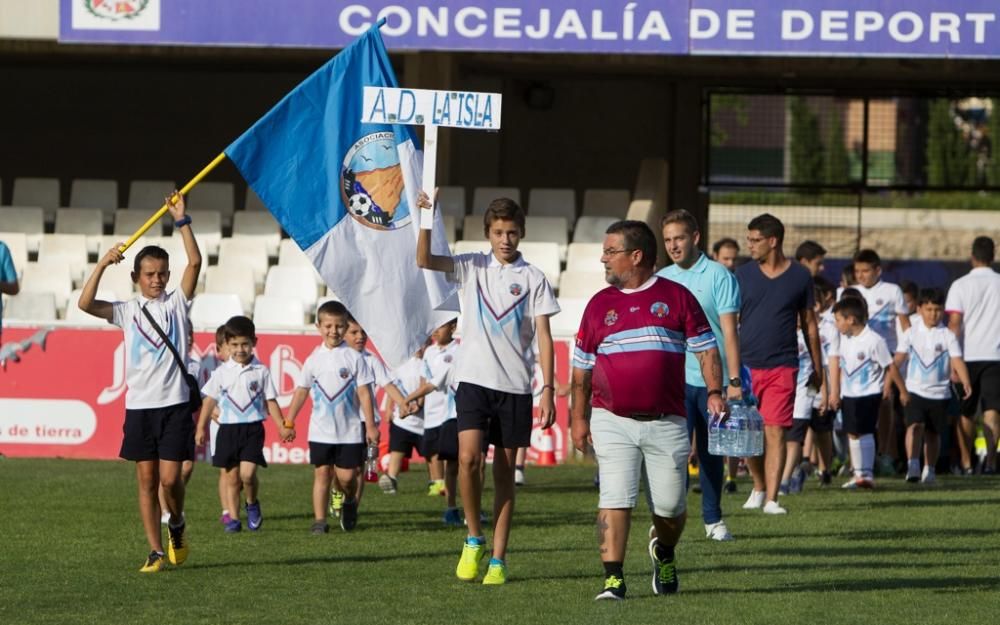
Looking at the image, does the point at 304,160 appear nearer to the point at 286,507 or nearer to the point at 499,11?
the point at 286,507

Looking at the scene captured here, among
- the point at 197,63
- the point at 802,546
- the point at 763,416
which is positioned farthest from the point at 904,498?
the point at 197,63

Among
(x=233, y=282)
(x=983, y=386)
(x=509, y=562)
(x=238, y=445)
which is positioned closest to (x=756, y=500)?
(x=509, y=562)

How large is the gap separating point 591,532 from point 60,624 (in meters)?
4.52

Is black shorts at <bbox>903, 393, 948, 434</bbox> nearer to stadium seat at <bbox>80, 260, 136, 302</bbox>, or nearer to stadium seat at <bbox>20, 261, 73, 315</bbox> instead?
stadium seat at <bbox>80, 260, 136, 302</bbox>

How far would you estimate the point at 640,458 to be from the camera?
8.45m

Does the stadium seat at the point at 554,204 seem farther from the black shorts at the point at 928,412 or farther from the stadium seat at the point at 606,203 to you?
the black shorts at the point at 928,412

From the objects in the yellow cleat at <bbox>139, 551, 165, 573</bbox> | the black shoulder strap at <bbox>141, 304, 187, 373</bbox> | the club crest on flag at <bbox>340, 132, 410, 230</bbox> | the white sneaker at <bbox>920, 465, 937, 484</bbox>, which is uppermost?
the club crest on flag at <bbox>340, 132, 410, 230</bbox>

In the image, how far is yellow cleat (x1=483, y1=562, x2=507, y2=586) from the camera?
9133mm

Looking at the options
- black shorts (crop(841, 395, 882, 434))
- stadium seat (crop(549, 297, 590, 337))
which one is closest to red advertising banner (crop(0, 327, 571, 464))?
stadium seat (crop(549, 297, 590, 337))

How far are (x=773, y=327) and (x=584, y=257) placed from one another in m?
8.15

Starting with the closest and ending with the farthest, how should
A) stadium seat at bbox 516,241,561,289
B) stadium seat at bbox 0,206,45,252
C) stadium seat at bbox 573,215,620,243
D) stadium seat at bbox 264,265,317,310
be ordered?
stadium seat at bbox 264,265,317,310, stadium seat at bbox 516,241,561,289, stadium seat at bbox 573,215,620,243, stadium seat at bbox 0,206,45,252

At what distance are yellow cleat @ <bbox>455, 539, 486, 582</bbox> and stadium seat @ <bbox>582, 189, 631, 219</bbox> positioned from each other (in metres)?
13.5

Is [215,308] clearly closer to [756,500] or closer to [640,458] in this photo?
[756,500]

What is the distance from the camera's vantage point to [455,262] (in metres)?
9.30
